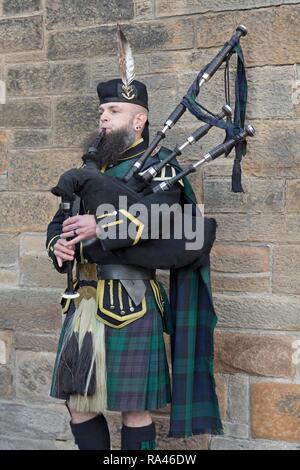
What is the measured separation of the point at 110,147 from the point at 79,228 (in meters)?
0.34

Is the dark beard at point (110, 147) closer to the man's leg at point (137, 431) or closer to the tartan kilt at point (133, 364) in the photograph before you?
the tartan kilt at point (133, 364)

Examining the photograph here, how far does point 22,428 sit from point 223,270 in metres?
1.30

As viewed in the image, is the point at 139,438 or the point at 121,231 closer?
the point at 121,231

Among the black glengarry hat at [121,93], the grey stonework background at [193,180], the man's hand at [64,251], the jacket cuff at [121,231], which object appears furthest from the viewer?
the grey stonework background at [193,180]

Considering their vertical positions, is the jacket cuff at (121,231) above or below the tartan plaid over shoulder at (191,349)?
above

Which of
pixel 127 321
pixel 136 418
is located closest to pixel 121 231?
pixel 127 321

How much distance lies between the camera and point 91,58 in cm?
312

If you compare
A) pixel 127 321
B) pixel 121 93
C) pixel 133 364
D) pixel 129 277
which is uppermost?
pixel 121 93

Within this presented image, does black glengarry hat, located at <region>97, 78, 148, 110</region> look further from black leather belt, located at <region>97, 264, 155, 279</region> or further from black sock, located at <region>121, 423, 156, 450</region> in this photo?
black sock, located at <region>121, 423, 156, 450</region>

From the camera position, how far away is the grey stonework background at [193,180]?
9.38ft

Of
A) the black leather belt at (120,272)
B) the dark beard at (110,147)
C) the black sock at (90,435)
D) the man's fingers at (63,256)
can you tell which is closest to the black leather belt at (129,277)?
the black leather belt at (120,272)

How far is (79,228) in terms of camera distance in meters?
2.40

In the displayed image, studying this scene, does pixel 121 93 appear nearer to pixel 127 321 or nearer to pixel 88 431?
pixel 127 321

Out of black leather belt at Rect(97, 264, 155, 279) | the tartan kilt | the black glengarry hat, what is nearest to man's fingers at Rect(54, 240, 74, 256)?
black leather belt at Rect(97, 264, 155, 279)
